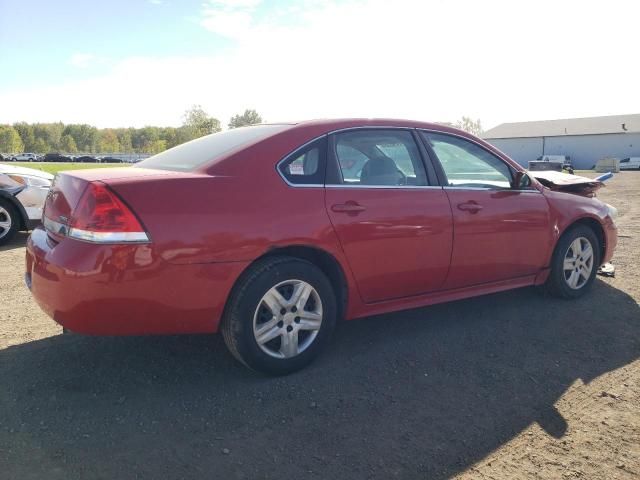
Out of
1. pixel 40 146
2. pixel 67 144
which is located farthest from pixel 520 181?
pixel 67 144

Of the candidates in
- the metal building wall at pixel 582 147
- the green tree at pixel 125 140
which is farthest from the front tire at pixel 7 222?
the green tree at pixel 125 140

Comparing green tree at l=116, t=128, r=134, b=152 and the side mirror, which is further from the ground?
green tree at l=116, t=128, r=134, b=152

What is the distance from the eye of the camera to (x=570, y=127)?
73000mm

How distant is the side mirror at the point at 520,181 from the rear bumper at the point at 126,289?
2556 mm

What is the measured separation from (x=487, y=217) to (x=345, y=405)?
1.97m

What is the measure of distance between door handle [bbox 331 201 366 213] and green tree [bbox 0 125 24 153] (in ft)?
441

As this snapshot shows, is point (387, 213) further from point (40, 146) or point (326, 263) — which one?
point (40, 146)

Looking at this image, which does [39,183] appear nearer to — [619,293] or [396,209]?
[396,209]

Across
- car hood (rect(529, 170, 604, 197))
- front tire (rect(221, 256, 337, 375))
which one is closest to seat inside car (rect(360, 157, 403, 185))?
front tire (rect(221, 256, 337, 375))

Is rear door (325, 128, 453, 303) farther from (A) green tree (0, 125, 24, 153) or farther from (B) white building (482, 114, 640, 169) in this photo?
(A) green tree (0, 125, 24, 153)

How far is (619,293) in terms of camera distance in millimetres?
5055

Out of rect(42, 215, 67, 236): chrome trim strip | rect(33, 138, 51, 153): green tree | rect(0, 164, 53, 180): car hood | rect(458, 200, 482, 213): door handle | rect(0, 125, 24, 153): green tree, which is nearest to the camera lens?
rect(42, 215, 67, 236): chrome trim strip

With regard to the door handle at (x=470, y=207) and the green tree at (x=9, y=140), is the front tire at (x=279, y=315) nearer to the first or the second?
the door handle at (x=470, y=207)

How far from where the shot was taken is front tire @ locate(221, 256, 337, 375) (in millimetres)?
3000
